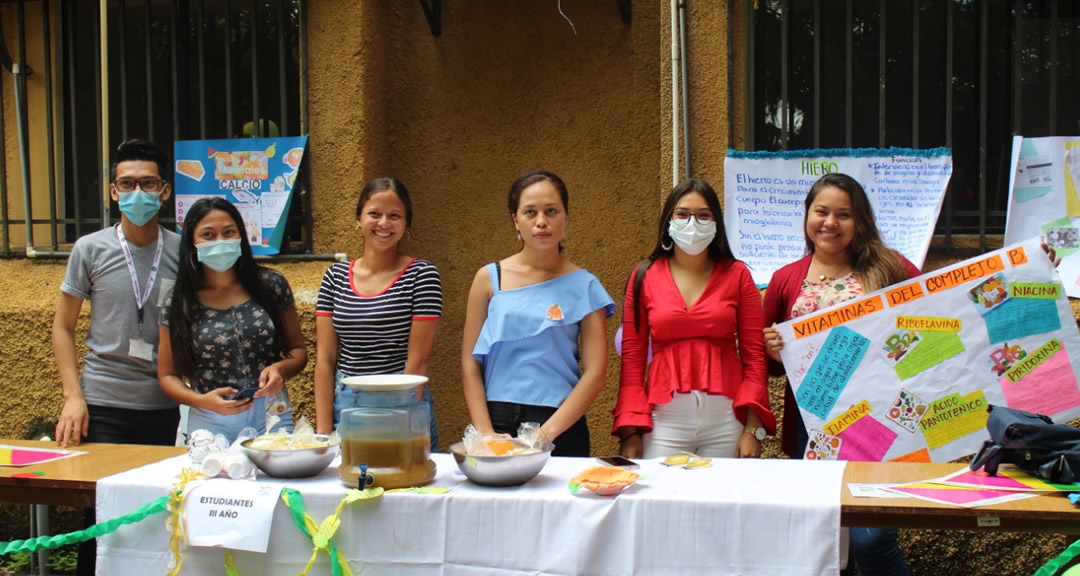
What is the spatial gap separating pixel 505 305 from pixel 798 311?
1.13 meters

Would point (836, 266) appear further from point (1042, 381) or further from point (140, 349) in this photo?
point (140, 349)

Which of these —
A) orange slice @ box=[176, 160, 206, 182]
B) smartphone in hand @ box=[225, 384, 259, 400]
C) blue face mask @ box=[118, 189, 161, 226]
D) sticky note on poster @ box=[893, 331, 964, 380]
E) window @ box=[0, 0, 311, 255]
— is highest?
window @ box=[0, 0, 311, 255]

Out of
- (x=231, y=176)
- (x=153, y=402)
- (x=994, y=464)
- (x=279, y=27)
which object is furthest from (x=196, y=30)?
(x=994, y=464)

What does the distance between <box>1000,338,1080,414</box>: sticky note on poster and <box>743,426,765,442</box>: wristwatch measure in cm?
93

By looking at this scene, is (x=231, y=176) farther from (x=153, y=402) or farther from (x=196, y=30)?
(x=153, y=402)

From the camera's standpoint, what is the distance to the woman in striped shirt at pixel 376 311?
3605 mm

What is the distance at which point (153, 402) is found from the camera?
3904 mm

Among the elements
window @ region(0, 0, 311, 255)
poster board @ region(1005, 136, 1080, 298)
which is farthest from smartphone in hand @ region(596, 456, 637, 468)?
window @ region(0, 0, 311, 255)

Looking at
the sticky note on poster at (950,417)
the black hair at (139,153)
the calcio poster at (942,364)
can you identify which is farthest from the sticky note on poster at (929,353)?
the black hair at (139,153)

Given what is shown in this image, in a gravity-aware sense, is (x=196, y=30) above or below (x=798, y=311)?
above

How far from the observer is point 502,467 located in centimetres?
274

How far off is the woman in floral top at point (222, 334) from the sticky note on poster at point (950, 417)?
245cm

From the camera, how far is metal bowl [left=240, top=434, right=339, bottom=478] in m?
2.85

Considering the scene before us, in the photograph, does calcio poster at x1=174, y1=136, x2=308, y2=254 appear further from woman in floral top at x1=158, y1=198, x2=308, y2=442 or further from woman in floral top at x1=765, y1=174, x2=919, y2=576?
woman in floral top at x1=765, y1=174, x2=919, y2=576
